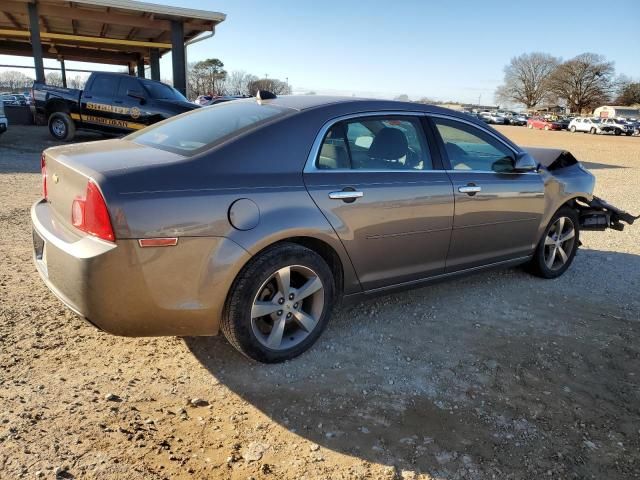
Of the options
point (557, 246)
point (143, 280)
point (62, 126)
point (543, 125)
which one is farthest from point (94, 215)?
point (543, 125)

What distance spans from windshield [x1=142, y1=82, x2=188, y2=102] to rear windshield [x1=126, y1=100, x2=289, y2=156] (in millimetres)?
9414

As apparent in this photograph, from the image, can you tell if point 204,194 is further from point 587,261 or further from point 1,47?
point 1,47

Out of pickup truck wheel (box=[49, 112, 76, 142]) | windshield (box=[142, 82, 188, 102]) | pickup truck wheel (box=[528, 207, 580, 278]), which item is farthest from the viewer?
pickup truck wheel (box=[49, 112, 76, 142])

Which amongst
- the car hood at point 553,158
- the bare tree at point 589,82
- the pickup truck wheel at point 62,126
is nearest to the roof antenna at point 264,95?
the car hood at point 553,158

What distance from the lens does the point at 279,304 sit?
300 cm

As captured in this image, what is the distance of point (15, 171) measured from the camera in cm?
947

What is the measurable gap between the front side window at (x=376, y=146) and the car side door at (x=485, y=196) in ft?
0.78

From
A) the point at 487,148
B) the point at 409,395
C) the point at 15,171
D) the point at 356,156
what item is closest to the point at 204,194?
the point at 356,156

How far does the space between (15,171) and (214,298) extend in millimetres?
8702

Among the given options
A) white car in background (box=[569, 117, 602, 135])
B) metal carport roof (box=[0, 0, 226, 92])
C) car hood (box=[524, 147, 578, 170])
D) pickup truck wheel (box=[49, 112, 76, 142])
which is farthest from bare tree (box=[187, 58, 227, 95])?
car hood (box=[524, 147, 578, 170])

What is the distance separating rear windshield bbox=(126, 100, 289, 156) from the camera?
299 cm

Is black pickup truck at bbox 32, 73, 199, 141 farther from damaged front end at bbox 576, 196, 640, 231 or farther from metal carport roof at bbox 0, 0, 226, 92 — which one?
damaged front end at bbox 576, 196, 640, 231

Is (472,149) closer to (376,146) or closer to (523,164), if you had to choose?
(523,164)

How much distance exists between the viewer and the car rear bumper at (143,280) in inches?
96.0
